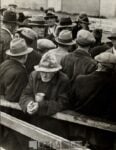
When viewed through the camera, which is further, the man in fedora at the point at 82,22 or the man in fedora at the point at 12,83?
the man in fedora at the point at 82,22

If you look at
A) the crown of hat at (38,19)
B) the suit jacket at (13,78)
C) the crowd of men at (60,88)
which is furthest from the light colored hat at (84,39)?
the crown of hat at (38,19)

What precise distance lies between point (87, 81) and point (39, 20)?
5.84ft

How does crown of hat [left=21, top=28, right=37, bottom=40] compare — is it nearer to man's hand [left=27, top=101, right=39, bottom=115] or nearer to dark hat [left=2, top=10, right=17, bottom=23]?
dark hat [left=2, top=10, right=17, bottom=23]

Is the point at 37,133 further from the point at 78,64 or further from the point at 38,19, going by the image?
the point at 38,19

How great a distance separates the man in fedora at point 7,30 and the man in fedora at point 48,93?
59 centimetres

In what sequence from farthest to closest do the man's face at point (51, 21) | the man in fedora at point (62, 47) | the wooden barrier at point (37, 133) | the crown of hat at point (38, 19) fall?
1. the man's face at point (51, 21)
2. the crown of hat at point (38, 19)
3. the man in fedora at point (62, 47)
4. the wooden barrier at point (37, 133)

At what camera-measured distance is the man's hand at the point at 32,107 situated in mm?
2268

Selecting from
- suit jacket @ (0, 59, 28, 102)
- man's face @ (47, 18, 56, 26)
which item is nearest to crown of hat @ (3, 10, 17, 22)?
man's face @ (47, 18, 56, 26)

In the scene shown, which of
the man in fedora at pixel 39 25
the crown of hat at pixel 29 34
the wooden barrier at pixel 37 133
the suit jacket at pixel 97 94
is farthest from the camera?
the man in fedora at pixel 39 25

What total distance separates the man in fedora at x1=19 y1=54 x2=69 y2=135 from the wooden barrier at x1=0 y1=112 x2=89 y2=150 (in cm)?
7

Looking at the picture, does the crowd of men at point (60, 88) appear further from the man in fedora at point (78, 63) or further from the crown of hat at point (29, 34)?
the crown of hat at point (29, 34)

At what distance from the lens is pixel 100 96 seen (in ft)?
7.10

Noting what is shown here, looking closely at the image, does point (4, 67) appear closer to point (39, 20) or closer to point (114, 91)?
point (114, 91)

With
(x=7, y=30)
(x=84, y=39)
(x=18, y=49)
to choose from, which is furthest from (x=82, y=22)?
(x=18, y=49)
